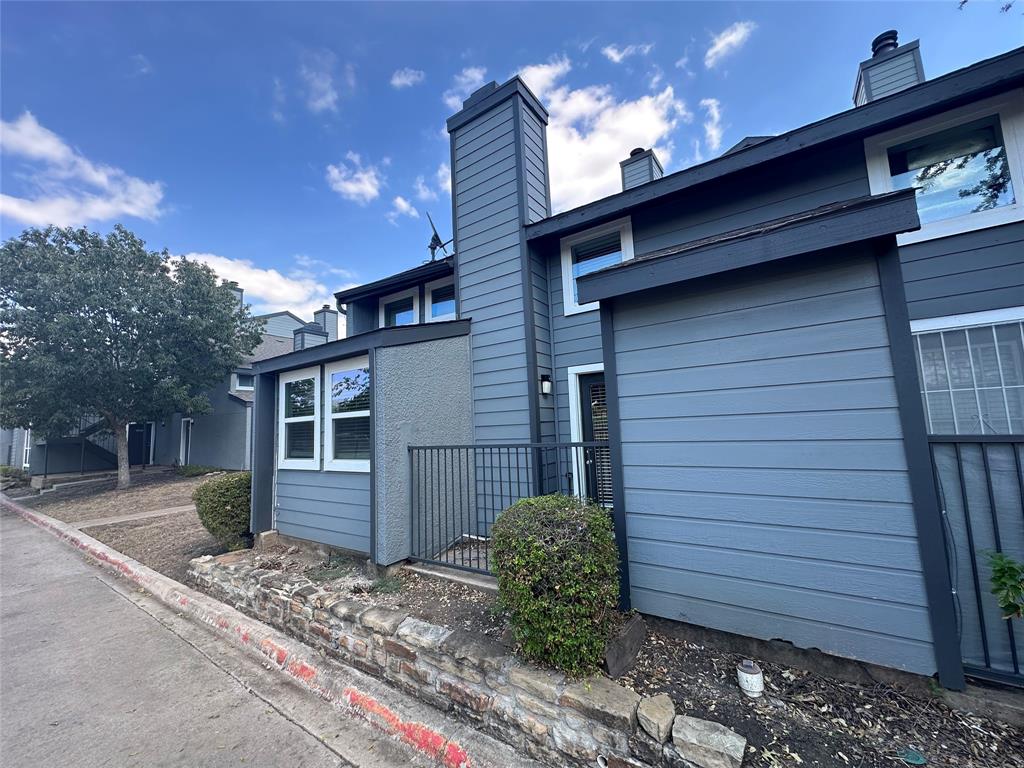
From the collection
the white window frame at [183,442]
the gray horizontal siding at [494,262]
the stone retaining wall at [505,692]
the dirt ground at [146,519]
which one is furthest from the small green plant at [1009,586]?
the white window frame at [183,442]

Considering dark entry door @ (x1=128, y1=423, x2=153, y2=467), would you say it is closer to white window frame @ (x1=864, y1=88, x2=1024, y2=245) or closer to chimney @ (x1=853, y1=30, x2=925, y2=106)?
white window frame @ (x1=864, y1=88, x2=1024, y2=245)

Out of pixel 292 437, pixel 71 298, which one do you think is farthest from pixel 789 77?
pixel 71 298

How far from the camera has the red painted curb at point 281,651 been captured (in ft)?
7.61

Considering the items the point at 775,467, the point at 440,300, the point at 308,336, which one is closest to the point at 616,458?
the point at 775,467

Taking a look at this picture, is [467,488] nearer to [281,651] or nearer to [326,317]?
[281,651]

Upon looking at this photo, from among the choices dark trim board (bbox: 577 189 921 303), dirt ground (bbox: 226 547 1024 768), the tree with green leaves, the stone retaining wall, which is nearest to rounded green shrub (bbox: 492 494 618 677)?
the stone retaining wall

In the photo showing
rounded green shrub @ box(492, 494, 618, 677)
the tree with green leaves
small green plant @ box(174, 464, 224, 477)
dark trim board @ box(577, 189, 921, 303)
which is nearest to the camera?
dark trim board @ box(577, 189, 921, 303)

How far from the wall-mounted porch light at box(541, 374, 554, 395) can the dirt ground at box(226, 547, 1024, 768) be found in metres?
3.03

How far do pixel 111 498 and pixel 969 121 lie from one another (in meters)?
17.6

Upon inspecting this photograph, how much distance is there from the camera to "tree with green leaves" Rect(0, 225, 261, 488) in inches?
426

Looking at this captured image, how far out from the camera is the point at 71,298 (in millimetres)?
10883

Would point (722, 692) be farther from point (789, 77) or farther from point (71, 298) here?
point (71, 298)

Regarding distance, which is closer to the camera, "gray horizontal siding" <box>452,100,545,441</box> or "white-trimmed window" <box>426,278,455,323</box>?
"gray horizontal siding" <box>452,100,545,441</box>

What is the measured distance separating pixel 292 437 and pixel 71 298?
10864 millimetres
